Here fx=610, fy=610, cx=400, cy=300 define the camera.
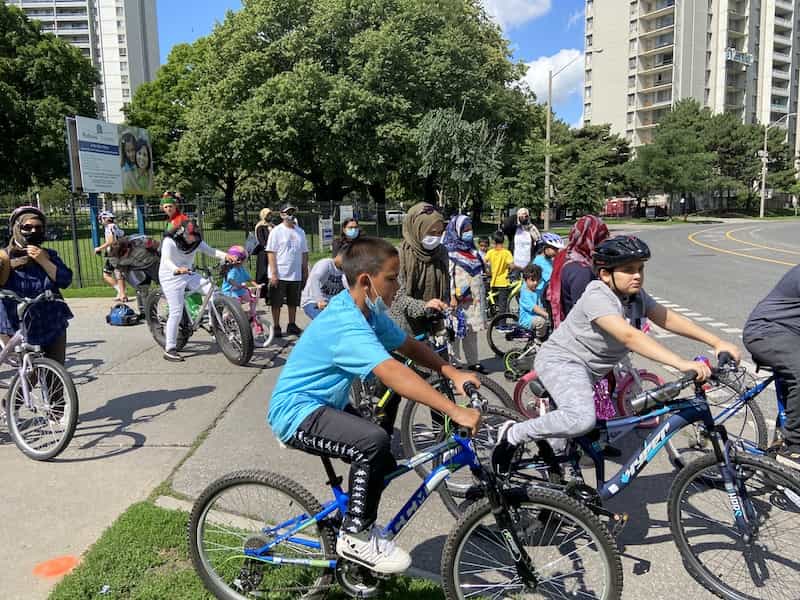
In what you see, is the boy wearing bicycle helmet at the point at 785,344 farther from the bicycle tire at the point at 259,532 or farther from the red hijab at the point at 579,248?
the bicycle tire at the point at 259,532

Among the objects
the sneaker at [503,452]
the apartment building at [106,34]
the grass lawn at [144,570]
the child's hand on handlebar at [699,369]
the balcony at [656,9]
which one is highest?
the apartment building at [106,34]

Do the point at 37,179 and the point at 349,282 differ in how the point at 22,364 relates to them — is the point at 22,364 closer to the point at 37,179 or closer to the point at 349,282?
the point at 349,282

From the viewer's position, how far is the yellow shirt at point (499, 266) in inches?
368

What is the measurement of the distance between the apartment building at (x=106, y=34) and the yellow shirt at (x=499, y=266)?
110771mm

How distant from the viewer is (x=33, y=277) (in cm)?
501

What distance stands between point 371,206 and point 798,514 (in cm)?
2219

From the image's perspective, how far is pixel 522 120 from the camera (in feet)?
128

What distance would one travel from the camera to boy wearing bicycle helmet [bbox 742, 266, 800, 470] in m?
3.68

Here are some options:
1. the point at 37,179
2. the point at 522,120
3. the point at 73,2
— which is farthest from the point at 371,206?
the point at 73,2

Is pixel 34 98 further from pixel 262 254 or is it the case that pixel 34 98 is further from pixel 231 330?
pixel 231 330

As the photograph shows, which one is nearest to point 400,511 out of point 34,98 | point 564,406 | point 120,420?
point 564,406

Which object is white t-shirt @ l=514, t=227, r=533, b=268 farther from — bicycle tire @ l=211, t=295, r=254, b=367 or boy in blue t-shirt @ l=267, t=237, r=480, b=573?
boy in blue t-shirt @ l=267, t=237, r=480, b=573

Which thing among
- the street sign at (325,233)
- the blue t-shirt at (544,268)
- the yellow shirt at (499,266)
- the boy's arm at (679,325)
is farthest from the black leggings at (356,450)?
the street sign at (325,233)

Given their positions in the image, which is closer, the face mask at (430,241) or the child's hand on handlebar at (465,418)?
the child's hand on handlebar at (465,418)
